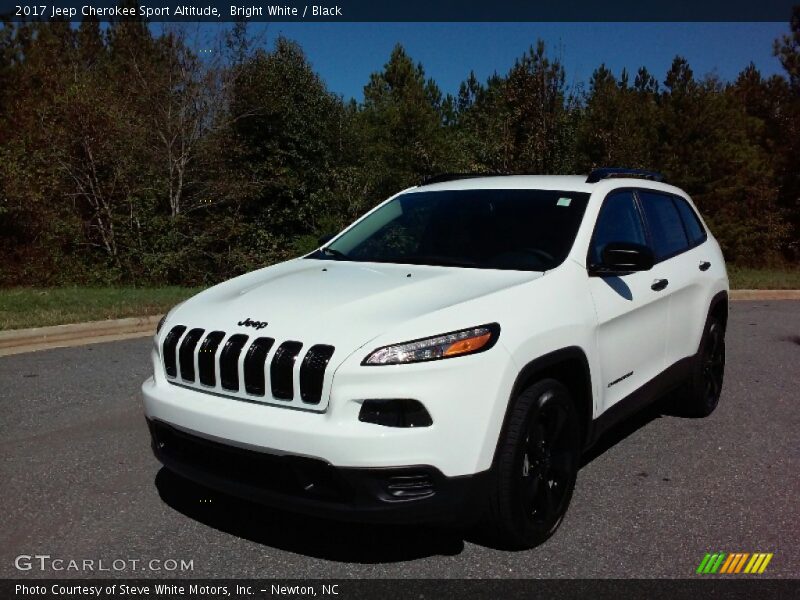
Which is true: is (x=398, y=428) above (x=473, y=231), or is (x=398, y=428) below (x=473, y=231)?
below

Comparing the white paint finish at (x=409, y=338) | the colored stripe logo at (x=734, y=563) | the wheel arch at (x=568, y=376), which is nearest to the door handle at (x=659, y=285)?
the white paint finish at (x=409, y=338)

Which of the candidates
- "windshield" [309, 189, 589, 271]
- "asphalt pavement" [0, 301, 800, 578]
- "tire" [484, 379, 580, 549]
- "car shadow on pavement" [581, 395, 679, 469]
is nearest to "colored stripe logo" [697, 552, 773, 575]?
"asphalt pavement" [0, 301, 800, 578]

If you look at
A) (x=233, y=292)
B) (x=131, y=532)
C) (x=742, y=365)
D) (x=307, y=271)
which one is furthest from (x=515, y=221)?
(x=742, y=365)

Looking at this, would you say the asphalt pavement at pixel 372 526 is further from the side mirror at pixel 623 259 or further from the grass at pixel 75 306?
the grass at pixel 75 306

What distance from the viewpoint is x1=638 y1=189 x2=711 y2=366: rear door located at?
4.87 meters

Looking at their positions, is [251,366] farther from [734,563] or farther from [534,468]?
[734,563]

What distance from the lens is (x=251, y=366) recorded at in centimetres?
307

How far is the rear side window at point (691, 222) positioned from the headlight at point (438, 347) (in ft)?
10.1

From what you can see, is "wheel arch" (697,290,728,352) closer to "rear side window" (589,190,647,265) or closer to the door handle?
the door handle

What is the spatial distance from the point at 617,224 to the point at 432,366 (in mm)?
2074

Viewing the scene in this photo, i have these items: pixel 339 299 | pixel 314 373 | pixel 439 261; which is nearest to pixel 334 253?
pixel 439 261
